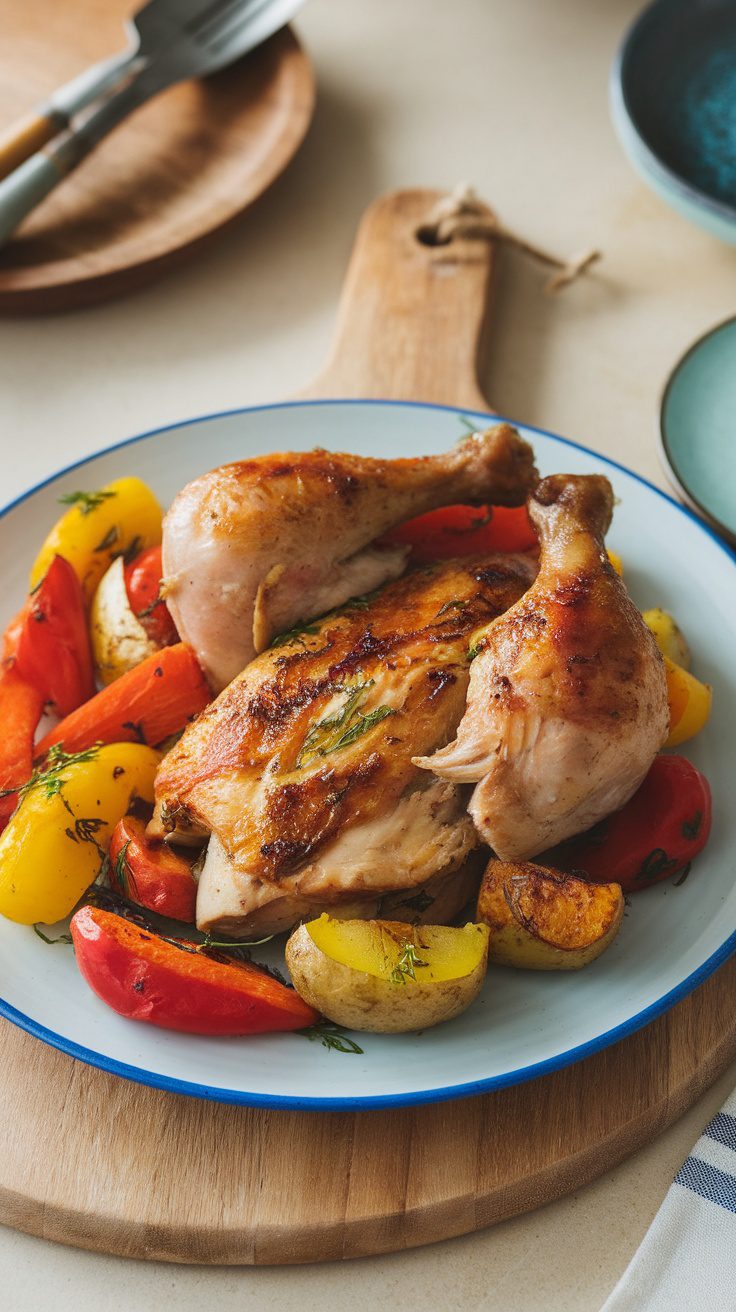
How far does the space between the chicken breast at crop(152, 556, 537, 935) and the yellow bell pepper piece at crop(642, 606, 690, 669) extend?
46cm

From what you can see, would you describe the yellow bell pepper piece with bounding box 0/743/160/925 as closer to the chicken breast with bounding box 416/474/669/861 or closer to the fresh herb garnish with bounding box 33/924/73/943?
the fresh herb garnish with bounding box 33/924/73/943

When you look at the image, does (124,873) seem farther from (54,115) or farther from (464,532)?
(54,115)

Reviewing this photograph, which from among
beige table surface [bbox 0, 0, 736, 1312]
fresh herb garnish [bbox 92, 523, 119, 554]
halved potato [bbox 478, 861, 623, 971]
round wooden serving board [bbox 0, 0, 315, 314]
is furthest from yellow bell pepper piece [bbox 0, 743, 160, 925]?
round wooden serving board [bbox 0, 0, 315, 314]

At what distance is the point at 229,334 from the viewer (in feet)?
A: 14.0

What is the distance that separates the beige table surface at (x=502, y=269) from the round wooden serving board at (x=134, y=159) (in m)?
0.16

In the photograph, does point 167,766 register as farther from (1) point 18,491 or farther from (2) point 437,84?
(2) point 437,84

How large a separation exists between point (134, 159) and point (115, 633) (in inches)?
96.1

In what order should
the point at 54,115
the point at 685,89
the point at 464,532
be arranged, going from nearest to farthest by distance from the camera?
1. the point at 464,532
2. the point at 54,115
3. the point at 685,89

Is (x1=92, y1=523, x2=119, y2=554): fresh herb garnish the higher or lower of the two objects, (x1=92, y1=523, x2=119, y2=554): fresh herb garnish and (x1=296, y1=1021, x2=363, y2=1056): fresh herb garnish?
the higher

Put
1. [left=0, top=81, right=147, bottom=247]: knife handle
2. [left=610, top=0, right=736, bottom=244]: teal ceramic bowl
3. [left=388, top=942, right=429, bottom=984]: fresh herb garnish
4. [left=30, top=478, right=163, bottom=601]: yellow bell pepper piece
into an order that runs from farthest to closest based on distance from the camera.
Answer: [left=610, top=0, right=736, bottom=244]: teal ceramic bowl
[left=0, top=81, right=147, bottom=247]: knife handle
[left=30, top=478, right=163, bottom=601]: yellow bell pepper piece
[left=388, top=942, right=429, bottom=984]: fresh herb garnish

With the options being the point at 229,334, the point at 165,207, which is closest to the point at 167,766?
the point at 229,334

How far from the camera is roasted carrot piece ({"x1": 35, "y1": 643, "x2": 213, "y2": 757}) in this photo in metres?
2.61

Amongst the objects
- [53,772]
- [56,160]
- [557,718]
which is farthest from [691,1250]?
[56,160]

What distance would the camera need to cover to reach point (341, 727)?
2.34 metres
